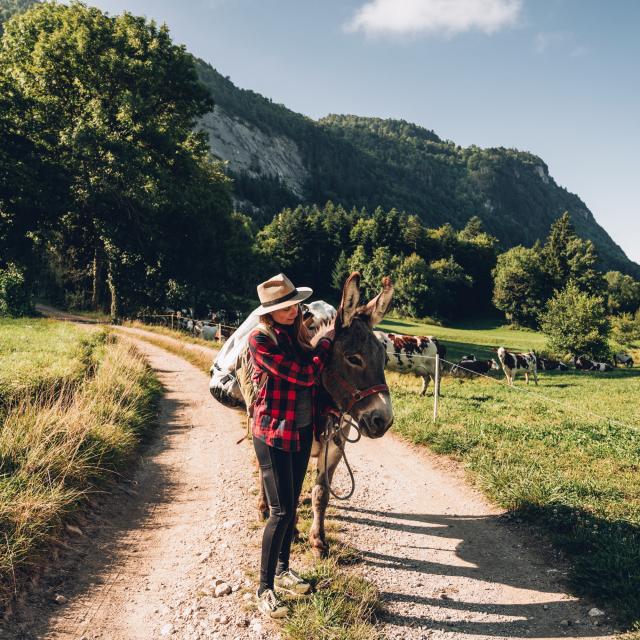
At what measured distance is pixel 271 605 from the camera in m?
3.54

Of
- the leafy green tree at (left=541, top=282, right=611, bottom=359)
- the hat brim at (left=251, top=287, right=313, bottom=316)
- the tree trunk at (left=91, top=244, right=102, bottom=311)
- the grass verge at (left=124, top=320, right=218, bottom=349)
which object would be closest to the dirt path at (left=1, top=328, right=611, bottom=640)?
the hat brim at (left=251, top=287, right=313, bottom=316)

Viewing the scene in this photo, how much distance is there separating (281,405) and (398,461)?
4792 mm

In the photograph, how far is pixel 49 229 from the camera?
2555 centimetres

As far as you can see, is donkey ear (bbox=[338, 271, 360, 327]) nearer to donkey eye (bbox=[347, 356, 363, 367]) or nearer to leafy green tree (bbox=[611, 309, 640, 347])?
donkey eye (bbox=[347, 356, 363, 367])

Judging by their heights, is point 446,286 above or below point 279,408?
above

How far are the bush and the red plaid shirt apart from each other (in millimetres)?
25344

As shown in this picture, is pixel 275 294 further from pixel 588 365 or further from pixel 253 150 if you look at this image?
pixel 253 150

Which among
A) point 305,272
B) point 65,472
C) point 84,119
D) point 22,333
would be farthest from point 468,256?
point 65,472

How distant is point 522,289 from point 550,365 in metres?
38.8

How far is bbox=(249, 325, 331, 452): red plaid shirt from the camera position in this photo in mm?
3428

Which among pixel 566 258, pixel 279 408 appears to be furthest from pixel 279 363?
pixel 566 258

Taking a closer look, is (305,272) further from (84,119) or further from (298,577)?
(298,577)

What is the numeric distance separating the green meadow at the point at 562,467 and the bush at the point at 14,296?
73.0 ft

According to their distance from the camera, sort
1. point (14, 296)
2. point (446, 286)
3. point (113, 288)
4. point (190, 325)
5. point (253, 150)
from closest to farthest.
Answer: point (14, 296)
point (190, 325)
point (113, 288)
point (446, 286)
point (253, 150)
